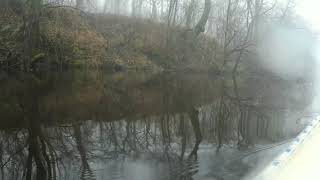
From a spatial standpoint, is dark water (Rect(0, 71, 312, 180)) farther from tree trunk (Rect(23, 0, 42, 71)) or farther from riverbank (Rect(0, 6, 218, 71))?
riverbank (Rect(0, 6, 218, 71))

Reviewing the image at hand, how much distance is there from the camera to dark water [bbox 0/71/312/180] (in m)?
9.23

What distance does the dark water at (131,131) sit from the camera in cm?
923

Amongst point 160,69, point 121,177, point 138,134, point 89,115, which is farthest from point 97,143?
point 160,69

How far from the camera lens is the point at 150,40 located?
37.6 metres

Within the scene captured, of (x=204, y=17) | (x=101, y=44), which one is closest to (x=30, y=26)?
(x=101, y=44)

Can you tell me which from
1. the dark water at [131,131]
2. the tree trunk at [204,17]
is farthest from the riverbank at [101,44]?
the dark water at [131,131]


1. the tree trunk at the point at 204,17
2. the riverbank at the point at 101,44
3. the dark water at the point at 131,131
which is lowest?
the dark water at the point at 131,131

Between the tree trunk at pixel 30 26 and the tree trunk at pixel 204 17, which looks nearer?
the tree trunk at pixel 30 26

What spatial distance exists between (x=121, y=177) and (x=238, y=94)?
18.0 meters

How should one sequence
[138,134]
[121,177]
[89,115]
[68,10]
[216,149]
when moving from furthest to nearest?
[68,10], [89,115], [138,134], [216,149], [121,177]

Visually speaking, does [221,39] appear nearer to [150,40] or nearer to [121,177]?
[150,40]

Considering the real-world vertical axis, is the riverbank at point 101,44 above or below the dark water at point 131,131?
above

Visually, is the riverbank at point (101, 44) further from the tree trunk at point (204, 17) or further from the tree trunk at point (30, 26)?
the tree trunk at point (204, 17)

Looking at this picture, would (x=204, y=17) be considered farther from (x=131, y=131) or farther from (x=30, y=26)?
(x=131, y=131)
